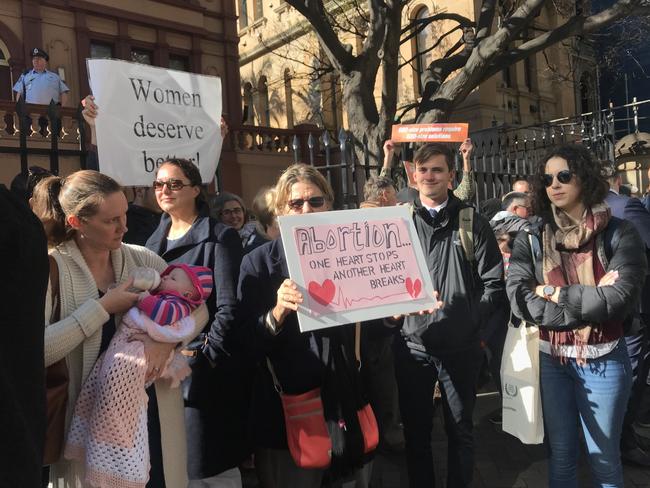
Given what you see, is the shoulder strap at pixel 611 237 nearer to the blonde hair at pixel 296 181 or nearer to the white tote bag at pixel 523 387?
the white tote bag at pixel 523 387

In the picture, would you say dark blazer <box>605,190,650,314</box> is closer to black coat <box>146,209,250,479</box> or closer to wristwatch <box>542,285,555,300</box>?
wristwatch <box>542,285,555,300</box>

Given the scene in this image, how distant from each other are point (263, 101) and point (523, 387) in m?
26.7

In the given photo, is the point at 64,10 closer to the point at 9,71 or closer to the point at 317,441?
the point at 9,71

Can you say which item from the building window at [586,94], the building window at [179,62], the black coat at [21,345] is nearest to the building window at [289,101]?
the building window at [179,62]

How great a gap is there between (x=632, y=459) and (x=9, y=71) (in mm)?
16490

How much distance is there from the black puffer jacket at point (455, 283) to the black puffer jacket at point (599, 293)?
0.93ft

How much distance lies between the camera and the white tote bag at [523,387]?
9.24ft

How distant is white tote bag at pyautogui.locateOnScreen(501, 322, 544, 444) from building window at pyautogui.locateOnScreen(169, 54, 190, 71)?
17.4 m

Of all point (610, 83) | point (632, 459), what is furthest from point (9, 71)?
point (610, 83)

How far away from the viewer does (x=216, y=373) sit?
2801 mm

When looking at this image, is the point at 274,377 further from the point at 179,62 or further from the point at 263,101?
the point at 263,101

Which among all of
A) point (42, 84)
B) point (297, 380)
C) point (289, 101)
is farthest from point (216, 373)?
point (289, 101)

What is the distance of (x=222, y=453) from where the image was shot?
279cm

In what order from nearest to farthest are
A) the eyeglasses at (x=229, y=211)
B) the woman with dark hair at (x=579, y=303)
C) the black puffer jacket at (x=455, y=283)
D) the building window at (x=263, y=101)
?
the woman with dark hair at (x=579, y=303)
the black puffer jacket at (x=455, y=283)
the eyeglasses at (x=229, y=211)
the building window at (x=263, y=101)
